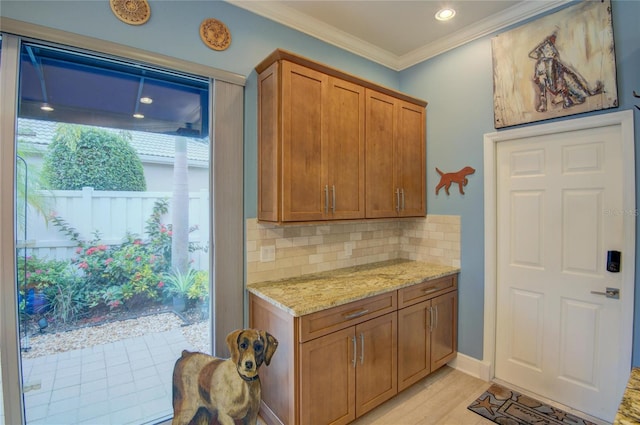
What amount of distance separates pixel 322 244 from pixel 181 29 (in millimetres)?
1920

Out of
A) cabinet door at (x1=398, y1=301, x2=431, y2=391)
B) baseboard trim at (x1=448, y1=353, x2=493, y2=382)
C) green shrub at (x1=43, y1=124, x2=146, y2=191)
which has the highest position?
green shrub at (x1=43, y1=124, x2=146, y2=191)

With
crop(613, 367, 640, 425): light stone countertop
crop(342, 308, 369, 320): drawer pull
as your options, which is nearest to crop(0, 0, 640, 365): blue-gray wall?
crop(342, 308, 369, 320): drawer pull

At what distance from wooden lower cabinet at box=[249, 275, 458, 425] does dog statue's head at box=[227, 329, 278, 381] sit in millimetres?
226

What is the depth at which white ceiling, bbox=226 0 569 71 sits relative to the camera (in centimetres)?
232

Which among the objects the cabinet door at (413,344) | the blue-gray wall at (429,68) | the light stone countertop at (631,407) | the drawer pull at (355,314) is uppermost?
the blue-gray wall at (429,68)

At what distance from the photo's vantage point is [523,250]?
2.49 metres

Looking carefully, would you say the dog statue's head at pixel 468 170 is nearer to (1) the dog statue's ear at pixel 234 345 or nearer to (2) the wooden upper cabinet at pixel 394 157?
(2) the wooden upper cabinet at pixel 394 157

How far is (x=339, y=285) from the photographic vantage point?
2227 mm

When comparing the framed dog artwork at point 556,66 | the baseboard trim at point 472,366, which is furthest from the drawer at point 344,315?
the framed dog artwork at point 556,66

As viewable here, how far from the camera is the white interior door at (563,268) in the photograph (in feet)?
6.73

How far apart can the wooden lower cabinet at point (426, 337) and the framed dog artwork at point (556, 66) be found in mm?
1683

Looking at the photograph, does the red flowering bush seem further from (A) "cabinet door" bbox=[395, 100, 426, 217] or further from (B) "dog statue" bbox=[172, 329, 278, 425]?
(A) "cabinet door" bbox=[395, 100, 426, 217]

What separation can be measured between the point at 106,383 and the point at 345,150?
2253mm

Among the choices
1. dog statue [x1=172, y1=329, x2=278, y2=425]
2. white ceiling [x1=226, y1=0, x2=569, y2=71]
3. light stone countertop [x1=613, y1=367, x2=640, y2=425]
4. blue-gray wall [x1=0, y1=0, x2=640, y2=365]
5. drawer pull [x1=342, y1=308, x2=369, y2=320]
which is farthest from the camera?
white ceiling [x1=226, y1=0, x2=569, y2=71]
